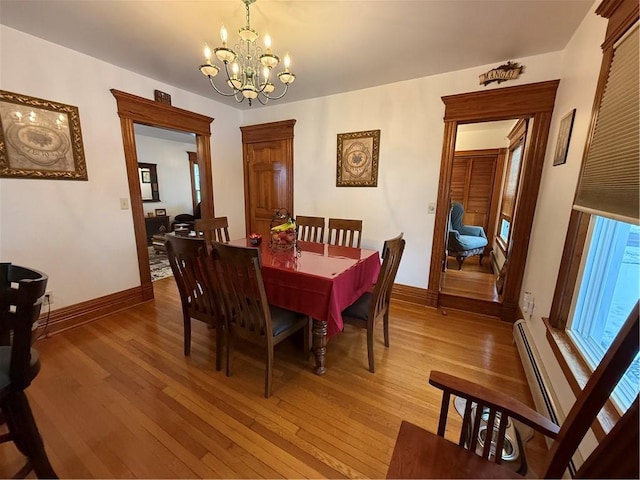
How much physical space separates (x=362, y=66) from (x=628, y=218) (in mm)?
2331

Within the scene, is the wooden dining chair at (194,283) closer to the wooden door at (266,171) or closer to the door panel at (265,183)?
the wooden door at (266,171)

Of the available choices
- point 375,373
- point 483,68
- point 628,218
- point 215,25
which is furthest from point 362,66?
point 375,373

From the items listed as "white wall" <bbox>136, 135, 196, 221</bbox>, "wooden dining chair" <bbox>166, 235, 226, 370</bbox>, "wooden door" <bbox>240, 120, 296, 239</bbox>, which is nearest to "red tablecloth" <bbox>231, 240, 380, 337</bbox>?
"wooden dining chair" <bbox>166, 235, 226, 370</bbox>

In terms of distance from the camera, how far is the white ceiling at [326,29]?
168 cm

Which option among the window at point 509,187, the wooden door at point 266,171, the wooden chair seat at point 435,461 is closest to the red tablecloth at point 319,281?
the wooden chair seat at point 435,461

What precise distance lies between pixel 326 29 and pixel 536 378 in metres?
2.81

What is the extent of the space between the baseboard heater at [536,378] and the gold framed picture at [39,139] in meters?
3.92

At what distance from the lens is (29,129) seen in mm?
2105

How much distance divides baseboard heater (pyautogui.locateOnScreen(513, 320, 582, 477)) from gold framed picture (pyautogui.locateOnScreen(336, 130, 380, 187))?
202 cm

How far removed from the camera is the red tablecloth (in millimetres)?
1619

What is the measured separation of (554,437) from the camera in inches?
29.8

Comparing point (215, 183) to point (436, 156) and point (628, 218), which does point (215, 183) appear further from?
point (628, 218)

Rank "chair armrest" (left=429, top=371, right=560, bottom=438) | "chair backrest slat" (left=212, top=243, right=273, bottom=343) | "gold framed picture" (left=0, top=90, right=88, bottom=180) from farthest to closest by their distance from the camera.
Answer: "gold framed picture" (left=0, top=90, right=88, bottom=180) < "chair backrest slat" (left=212, top=243, right=273, bottom=343) < "chair armrest" (left=429, top=371, right=560, bottom=438)

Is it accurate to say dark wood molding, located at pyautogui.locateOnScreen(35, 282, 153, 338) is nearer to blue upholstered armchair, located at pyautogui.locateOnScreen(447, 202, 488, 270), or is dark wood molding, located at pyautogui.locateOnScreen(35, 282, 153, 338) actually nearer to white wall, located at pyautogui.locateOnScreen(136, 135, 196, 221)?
white wall, located at pyautogui.locateOnScreen(136, 135, 196, 221)
